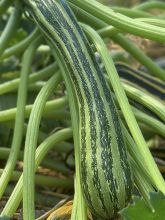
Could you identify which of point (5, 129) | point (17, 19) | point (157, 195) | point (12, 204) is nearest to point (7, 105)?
point (5, 129)

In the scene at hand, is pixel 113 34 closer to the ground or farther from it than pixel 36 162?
farther from it

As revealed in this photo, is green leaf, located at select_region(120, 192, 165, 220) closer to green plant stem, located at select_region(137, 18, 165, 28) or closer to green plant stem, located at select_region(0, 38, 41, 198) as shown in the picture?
green plant stem, located at select_region(0, 38, 41, 198)

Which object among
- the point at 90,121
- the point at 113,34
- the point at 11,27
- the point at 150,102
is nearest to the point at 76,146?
the point at 90,121

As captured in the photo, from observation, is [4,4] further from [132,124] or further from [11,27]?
[132,124]

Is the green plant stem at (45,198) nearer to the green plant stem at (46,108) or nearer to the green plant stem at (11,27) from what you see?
the green plant stem at (46,108)

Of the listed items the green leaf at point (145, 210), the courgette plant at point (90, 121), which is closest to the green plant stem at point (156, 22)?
the courgette plant at point (90, 121)

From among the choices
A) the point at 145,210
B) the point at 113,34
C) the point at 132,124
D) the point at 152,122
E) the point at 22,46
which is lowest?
the point at 145,210
